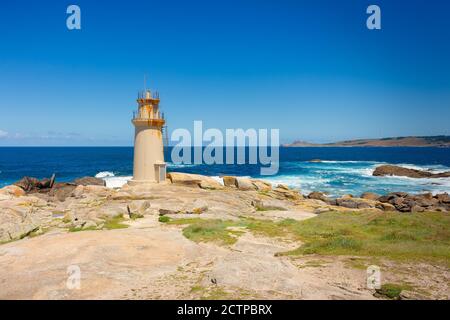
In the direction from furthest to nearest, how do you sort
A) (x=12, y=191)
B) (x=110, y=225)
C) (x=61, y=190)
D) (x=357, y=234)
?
(x=61, y=190)
(x=12, y=191)
(x=110, y=225)
(x=357, y=234)

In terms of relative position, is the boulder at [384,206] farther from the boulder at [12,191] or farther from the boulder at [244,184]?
the boulder at [12,191]

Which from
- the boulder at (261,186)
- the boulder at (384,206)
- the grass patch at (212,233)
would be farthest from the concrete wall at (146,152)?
the boulder at (384,206)

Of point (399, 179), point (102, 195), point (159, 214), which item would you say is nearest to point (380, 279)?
point (159, 214)

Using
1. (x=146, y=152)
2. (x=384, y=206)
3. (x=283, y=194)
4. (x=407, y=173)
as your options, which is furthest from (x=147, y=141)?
(x=407, y=173)

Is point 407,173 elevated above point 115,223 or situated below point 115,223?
below

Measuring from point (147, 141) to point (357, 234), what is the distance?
60.0 ft

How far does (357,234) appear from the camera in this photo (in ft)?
53.6

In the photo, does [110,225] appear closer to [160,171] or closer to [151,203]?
[151,203]

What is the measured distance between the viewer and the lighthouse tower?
96.0 feet

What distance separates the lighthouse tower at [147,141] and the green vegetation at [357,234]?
11.1 metres

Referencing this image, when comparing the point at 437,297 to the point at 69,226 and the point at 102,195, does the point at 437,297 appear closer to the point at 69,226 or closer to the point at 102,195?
the point at 69,226

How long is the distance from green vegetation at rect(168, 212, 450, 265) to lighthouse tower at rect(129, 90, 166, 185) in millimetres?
11051

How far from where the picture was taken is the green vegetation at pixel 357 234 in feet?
41.8

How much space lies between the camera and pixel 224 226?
56.8 feet
